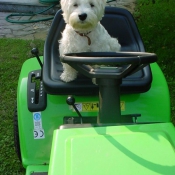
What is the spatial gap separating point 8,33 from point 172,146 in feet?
11.8

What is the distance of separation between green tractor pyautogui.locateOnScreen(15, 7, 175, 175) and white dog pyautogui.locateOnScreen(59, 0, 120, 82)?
4.7 inches

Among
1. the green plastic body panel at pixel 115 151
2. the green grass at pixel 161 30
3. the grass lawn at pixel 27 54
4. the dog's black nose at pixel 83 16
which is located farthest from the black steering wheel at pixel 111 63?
the green grass at pixel 161 30

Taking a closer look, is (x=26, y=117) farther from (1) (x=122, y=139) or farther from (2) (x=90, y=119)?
(1) (x=122, y=139)

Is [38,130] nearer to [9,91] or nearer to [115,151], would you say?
[115,151]

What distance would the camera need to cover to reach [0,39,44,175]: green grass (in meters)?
2.27

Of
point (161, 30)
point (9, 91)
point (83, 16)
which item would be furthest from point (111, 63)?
point (161, 30)

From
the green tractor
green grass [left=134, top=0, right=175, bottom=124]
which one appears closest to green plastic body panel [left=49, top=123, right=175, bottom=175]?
the green tractor

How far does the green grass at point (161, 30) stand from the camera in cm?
339

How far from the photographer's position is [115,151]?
1159 millimetres

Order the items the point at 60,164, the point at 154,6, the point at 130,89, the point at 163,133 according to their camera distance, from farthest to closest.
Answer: the point at 154,6, the point at 130,89, the point at 163,133, the point at 60,164

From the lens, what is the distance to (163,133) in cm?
125

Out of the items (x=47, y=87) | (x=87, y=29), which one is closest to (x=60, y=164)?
(x=47, y=87)

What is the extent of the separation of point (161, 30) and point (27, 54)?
62.4 inches

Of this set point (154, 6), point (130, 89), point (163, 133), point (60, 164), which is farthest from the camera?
point (154, 6)
